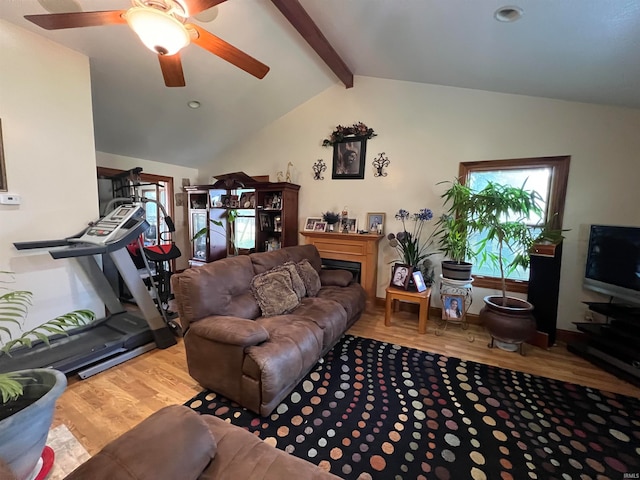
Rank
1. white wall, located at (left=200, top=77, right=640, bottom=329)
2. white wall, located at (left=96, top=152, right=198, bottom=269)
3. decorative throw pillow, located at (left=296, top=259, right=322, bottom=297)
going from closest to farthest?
white wall, located at (left=200, top=77, right=640, bottom=329) < decorative throw pillow, located at (left=296, top=259, right=322, bottom=297) < white wall, located at (left=96, top=152, right=198, bottom=269)

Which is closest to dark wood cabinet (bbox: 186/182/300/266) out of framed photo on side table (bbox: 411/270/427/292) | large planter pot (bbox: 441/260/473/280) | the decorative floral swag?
the decorative floral swag

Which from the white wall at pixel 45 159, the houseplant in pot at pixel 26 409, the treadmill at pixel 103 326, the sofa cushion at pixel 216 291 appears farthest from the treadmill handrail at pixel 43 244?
the houseplant in pot at pixel 26 409

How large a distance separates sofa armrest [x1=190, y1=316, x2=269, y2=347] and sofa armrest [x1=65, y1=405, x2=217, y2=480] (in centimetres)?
77

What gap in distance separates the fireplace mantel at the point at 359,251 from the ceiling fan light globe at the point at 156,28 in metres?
2.75

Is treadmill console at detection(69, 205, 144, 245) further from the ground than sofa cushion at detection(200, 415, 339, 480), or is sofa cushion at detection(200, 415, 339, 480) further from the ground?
treadmill console at detection(69, 205, 144, 245)

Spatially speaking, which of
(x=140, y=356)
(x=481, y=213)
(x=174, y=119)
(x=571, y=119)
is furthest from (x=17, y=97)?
(x=571, y=119)

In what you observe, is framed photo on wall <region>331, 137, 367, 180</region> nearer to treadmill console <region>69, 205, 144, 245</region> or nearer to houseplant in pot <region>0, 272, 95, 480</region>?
treadmill console <region>69, 205, 144, 245</region>

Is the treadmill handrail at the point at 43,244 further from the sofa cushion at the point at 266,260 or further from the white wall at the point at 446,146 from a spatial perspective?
the white wall at the point at 446,146

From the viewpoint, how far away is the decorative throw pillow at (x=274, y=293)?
2.41 m

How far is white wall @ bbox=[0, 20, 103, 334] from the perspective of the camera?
2273 millimetres

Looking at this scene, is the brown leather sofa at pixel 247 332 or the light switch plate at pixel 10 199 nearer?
the brown leather sofa at pixel 247 332

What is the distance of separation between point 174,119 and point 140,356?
3.14 m

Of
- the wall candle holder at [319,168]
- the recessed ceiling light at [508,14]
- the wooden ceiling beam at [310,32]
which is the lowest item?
the wall candle holder at [319,168]

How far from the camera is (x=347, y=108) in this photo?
395 cm
